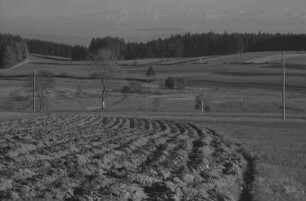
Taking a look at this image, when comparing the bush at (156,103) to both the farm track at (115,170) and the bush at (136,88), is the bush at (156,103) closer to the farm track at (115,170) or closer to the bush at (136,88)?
the bush at (136,88)

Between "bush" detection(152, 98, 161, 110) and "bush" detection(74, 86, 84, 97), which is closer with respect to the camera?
"bush" detection(152, 98, 161, 110)

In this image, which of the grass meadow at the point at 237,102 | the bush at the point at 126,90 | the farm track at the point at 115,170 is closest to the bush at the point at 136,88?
the bush at the point at 126,90

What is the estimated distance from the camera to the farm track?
13.4m

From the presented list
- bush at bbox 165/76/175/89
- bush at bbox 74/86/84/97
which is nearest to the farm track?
bush at bbox 74/86/84/97

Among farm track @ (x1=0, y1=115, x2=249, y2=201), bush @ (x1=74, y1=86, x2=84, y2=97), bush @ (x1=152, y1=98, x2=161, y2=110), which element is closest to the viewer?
farm track @ (x1=0, y1=115, x2=249, y2=201)

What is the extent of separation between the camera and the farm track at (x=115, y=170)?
43.9ft

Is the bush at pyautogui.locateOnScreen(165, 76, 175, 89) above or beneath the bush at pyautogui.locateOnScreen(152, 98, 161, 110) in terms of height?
above

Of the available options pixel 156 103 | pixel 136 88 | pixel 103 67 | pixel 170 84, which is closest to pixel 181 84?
pixel 170 84

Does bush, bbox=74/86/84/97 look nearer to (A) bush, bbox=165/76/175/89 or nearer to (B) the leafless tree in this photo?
(B) the leafless tree

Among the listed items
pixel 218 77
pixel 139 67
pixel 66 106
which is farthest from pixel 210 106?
pixel 139 67

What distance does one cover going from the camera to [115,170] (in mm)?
16953

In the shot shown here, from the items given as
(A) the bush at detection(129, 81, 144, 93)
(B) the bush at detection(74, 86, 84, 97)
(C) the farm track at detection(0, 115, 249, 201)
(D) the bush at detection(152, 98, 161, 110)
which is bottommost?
(D) the bush at detection(152, 98, 161, 110)

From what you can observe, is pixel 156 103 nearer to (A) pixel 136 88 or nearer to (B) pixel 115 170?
(A) pixel 136 88

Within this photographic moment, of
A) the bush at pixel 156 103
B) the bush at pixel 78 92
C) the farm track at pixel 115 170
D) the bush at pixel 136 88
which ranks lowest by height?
the bush at pixel 156 103
